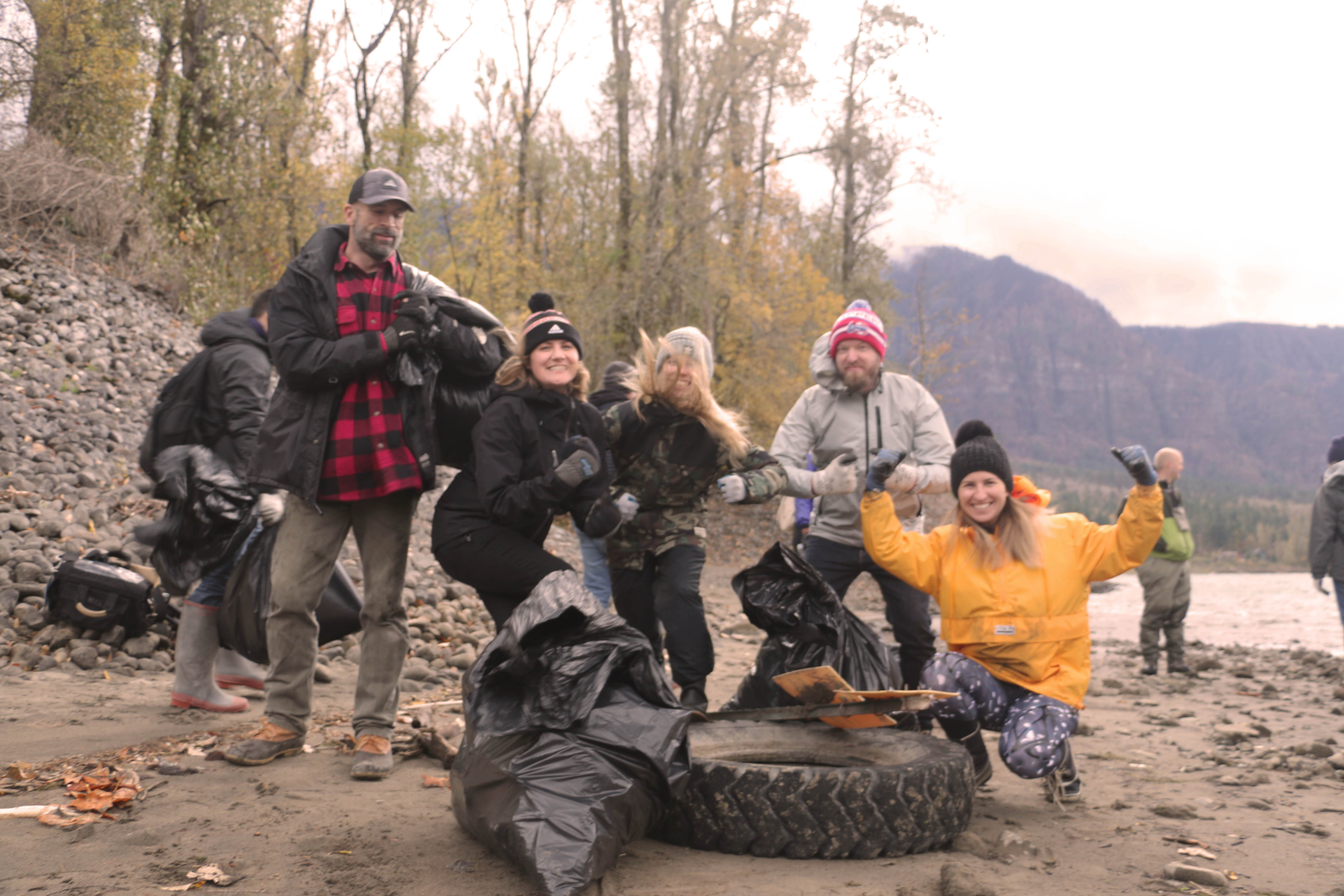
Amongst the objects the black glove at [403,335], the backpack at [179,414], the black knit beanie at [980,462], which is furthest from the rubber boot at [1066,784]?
the backpack at [179,414]

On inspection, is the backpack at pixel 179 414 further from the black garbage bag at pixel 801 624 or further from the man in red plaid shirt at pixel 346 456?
the black garbage bag at pixel 801 624

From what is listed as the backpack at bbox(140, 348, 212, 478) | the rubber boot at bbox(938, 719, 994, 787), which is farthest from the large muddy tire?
the backpack at bbox(140, 348, 212, 478)

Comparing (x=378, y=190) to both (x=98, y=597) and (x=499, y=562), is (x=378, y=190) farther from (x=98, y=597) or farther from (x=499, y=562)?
(x=98, y=597)

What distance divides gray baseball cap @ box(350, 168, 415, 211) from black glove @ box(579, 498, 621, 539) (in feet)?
4.52

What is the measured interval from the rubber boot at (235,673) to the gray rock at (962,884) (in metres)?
4.04

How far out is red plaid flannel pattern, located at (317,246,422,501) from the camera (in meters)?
3.64

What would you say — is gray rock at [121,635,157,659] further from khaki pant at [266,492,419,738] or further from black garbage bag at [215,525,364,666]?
khaki pant at [266,492,419,738]

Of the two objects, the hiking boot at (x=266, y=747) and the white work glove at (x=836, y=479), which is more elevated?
the white work glove at (x=836, y=479)

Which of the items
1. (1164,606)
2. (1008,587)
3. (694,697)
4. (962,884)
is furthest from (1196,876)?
(1164,606)

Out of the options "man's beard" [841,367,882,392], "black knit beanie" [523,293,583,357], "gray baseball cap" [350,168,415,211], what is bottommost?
"man's beard" [841,367,882,392]

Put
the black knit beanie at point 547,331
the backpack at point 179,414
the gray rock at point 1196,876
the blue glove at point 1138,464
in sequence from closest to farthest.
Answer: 1. the gray rock at point 1196,876
2. the blue glove at point 1138,464
3. the black knit beanie at point 547,331
4. the backpack at point 179,414

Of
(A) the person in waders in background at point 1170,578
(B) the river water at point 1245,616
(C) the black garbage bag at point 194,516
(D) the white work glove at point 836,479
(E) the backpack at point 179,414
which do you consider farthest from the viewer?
(B) the river water at point 1245,616

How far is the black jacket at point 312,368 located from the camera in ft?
11.7

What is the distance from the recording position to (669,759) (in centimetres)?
282
